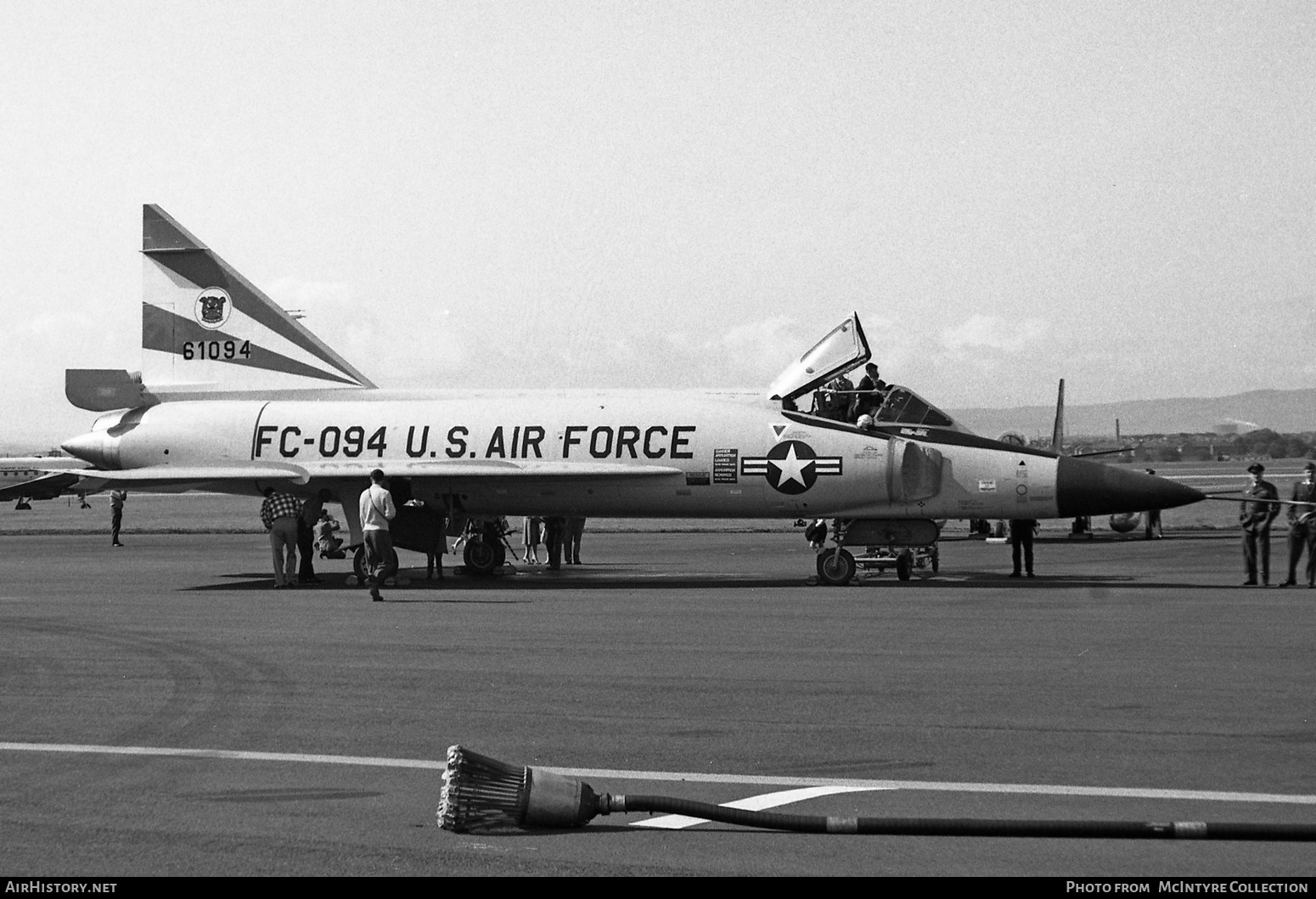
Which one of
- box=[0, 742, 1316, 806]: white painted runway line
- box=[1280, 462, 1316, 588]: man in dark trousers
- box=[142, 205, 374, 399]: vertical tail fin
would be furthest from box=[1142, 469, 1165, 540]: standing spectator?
box=[0, 742, 1316, 806]: white painted runway line

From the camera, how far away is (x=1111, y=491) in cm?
1972

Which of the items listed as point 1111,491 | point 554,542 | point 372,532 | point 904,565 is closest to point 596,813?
point 372,532

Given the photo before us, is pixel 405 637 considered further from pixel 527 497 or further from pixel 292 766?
pixel 527 497

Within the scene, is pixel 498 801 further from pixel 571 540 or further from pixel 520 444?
pixel 571 540

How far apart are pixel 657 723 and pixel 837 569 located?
11.6 metres

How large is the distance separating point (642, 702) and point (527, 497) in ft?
40.9

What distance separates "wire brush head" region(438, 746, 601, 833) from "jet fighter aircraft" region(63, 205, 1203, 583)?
14308 mm

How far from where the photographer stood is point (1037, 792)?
6957mm

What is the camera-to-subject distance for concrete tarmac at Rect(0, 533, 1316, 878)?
5.97m

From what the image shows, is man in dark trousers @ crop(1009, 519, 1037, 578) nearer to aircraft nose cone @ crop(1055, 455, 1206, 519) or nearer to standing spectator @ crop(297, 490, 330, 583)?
aircraft nose cone @ crop(1055, 455, 1206, 519)

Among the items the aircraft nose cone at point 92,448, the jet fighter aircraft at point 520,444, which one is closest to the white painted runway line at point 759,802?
the jet fighter aircraft at point 520,444

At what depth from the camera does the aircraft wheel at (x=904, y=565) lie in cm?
2136

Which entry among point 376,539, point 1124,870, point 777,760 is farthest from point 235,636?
point 1124,870

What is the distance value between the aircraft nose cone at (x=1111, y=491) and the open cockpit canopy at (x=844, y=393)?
71.4 inches
